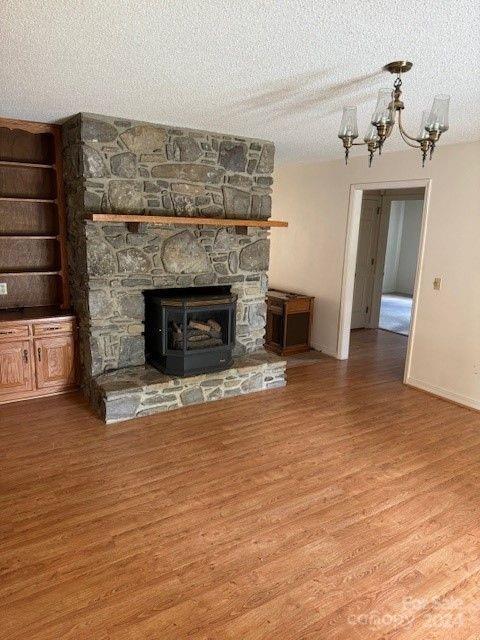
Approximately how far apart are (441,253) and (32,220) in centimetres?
390

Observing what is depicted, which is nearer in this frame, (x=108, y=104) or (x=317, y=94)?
(x=317, y=94)

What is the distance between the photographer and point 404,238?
35.5 feet

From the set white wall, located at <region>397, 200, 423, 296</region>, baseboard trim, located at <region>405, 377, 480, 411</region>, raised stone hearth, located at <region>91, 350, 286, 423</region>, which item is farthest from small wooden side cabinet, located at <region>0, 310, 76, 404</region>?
white wall, located at <region>397, 200, 423, 296</region>

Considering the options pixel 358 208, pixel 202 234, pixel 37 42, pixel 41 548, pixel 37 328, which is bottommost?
pixel 41 548

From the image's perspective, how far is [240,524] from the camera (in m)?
2.46

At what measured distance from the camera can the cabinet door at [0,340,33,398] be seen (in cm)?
377

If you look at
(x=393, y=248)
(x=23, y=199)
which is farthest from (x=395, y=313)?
(x=23, y=199)

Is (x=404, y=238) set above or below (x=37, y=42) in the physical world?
below

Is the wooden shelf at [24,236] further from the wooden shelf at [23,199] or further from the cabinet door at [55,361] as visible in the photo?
the cabinet door at [55,361]

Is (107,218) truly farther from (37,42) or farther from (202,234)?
(37,42)

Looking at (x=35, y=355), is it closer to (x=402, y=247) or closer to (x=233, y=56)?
(x=233, y=56)

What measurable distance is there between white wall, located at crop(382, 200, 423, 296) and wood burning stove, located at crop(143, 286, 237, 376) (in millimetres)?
7489

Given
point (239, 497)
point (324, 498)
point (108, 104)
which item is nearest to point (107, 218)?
point (108, 104)

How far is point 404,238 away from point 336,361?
6.56 m
